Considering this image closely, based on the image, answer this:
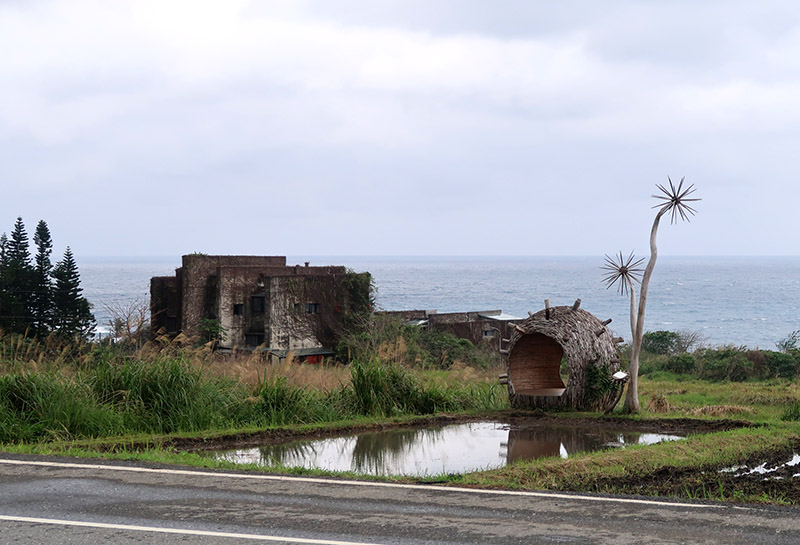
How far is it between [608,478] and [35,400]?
29.0ft

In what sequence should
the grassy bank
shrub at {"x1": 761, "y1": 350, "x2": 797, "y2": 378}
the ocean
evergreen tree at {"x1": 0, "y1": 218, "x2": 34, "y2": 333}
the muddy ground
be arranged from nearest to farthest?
the muddy ground < the grassy bank < shrub at {"x1": 761, "y1": 350, "x2": 797, "y2": 378} < evergreen tree at {"x1": 0, "y1": 218, "x2": 34, "y2": 333} < the ocean

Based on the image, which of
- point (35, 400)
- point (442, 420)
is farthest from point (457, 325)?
point (35, 400)

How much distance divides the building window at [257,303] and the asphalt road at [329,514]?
34.3 metres

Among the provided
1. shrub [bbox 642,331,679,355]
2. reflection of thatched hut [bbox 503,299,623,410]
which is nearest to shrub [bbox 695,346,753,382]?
reflection of thatched hut [bbox 503,299,623,410]

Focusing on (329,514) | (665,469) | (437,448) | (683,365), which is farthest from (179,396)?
(683,365)

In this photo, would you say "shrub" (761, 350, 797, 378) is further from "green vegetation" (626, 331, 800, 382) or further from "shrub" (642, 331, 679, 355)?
"shrub" (642, 331, 679, 355)

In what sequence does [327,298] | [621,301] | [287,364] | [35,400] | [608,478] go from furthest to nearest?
[621,301], [327,298], [287,364], [35,400], [608,478]

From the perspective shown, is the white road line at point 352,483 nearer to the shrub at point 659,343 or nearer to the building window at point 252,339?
the shrub at point 659,343

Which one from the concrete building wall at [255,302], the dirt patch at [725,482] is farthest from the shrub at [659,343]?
the dirt patch at [725,482]

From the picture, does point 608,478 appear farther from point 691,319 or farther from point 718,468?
point 691,319

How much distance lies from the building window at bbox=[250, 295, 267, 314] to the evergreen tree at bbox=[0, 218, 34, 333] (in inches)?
416

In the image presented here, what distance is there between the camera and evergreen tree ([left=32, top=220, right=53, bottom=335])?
3900 cm

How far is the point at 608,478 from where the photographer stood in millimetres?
10828

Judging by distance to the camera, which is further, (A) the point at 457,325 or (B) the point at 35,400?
(A) the point at 457,325
